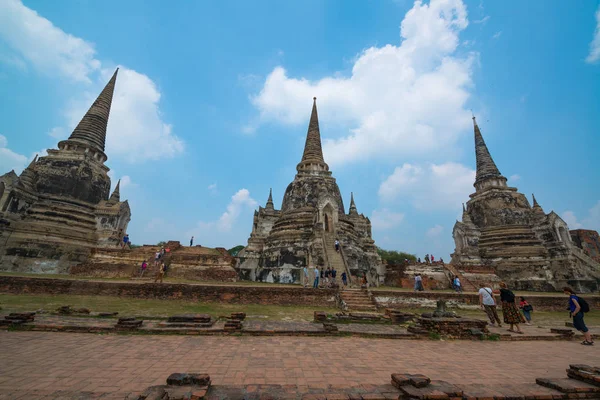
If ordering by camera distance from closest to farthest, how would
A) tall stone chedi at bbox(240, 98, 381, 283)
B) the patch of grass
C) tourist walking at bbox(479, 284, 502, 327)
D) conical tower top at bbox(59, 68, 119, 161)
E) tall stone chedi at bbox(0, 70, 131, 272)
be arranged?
tourist walking at bbox(479, 284, 502, 327) → the patch of grass → tall stone chedi at bbox(240, 98, 381, 283) → tall stone chedi at bbox(0, 70, 131, 272) → conical tower top at bbox(59, 68, 119, 161)

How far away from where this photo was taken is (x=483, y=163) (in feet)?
106

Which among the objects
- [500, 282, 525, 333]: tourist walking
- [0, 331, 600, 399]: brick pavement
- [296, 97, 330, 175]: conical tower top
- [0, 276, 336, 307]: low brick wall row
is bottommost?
[0, 331, 600, 399]: brick pavement

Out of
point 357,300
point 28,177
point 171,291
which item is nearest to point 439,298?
point 357,300

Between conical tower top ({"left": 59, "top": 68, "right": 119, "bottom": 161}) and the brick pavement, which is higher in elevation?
conical tower top ({"left": 59, "top": 68, "right": 119, "bottom": 161})

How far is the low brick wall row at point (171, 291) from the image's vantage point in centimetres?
1238

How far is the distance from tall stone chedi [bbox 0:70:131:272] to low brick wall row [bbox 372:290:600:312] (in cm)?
2082

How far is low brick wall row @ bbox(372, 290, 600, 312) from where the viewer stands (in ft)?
43.3

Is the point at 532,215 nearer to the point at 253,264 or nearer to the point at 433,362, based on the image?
the point at 253,264

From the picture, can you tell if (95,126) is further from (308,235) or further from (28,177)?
(308,235)

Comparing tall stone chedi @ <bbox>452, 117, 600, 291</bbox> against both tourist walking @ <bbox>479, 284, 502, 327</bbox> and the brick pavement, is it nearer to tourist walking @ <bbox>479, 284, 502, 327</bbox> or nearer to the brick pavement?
tourist walking @ <bbox>479, 284, 502, 327</bbox>

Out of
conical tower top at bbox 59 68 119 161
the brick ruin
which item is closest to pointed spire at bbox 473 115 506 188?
the brick ruin

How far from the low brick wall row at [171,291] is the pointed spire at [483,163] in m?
27.6

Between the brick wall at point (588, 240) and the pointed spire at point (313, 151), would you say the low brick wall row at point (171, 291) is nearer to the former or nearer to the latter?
the pointed spire at point (313, 151)

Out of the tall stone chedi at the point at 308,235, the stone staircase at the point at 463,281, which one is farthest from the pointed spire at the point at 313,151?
the stone staircase at the point at 463,281
